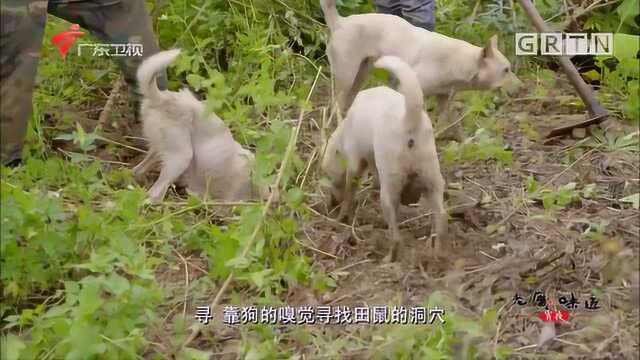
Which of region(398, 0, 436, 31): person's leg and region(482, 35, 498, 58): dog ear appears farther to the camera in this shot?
region(398, 0, 436, 31): person's leg

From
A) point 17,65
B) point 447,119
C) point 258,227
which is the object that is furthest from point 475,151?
point 17,65

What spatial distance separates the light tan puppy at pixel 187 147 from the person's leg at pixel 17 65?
0.38 metres

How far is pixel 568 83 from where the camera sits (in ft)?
12.9

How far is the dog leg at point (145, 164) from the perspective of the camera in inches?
163

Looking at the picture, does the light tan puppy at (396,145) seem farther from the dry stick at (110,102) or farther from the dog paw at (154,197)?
the dry stick at (110,102)

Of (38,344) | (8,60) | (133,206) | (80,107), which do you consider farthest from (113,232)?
(80,107)

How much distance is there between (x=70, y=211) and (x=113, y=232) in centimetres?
18

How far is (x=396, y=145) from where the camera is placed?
352 cm

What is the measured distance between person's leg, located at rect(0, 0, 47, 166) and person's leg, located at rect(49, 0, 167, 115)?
283mm

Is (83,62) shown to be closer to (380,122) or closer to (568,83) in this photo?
(380,122)

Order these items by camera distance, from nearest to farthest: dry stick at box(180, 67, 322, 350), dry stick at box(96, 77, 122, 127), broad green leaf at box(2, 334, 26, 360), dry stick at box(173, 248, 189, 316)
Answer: broad green leaf at box(2, 334, 26, 360)
dry stick at box(180, 67, 322, 350)
dry stick at box(173, 248, 189, 316)
dry stick at box(96, 77, 122, 127)

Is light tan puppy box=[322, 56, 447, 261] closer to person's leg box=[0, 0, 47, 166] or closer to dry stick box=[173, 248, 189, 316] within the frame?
dry stick box=[173, 248, 189, 316]

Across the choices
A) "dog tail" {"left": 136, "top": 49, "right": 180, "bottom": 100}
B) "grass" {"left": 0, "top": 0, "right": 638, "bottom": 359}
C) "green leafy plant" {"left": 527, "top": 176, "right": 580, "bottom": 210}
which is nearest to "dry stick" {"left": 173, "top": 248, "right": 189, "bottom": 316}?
"grass" {"left": 0, "top": 0, "right": 638, "bottom": 359}

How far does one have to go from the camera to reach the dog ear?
3906 mm
